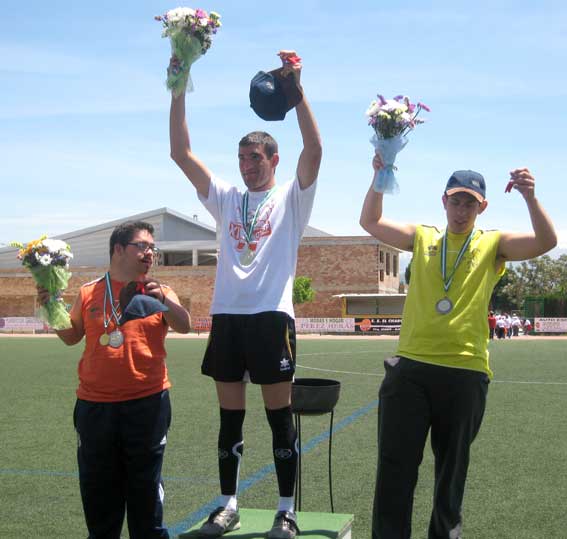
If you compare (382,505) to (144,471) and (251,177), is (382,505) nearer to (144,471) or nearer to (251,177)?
(144,471)

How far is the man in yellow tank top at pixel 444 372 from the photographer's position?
12.3 feet

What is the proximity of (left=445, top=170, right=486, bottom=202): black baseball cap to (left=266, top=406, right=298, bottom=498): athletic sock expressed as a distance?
1.40 m

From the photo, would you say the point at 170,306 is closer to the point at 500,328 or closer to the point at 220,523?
the point at 220,523

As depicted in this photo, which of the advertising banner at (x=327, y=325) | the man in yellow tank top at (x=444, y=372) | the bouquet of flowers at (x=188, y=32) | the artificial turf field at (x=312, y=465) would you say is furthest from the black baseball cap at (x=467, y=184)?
the advertising banner at (x=327, y=325)

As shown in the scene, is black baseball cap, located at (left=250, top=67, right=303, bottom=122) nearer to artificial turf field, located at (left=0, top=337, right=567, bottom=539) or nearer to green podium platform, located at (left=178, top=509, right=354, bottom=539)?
green podium platform, located at (left=178, top=509, right=354, bottom=539)

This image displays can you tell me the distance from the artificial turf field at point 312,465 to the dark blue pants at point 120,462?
1.03m

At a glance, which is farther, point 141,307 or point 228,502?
point 228,502

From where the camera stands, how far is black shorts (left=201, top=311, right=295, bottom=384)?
12.4ft

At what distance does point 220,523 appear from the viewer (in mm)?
3854

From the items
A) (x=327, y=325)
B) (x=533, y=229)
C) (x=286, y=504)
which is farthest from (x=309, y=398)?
(x=327, y=325)

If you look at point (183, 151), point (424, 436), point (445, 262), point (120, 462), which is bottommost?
point (120, 462)

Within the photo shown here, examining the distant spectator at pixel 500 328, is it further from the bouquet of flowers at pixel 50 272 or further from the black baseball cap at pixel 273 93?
the bouquet of flowers at pixel 50 272

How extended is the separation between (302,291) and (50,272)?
47.9m

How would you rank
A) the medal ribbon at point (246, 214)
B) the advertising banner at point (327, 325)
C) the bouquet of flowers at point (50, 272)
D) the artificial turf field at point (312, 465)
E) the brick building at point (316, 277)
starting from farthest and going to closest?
the brick building at point (316, 277) < the advertising banner at point (327, 325) < the artificial turf field at point (312, 465) < the medal ribbon at point (246, 214) < the bouquet of flowers at point (50, 272)
